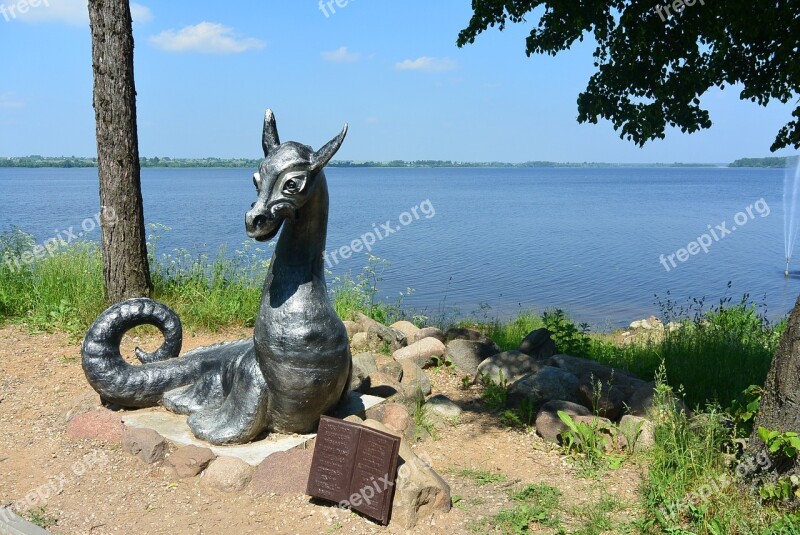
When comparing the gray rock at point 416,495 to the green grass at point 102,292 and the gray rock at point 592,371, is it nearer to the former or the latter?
the gray rock at point 592,371

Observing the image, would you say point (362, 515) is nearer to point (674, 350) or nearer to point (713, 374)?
point (713, 374)

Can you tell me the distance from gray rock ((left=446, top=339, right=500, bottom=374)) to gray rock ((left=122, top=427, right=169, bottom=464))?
3612mm

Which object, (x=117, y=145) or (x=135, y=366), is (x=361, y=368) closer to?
(x=135, y=366)

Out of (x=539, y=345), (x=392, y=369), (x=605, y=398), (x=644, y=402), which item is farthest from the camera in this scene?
(x=539, y=345)

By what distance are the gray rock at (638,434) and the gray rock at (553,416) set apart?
1.43 feet

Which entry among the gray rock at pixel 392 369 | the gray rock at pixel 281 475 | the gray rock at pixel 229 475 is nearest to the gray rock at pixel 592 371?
the gray rock at pixel 392 369

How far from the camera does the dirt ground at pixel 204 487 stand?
455 cm

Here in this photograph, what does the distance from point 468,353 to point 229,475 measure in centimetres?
369

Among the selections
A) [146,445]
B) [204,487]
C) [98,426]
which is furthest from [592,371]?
[98,426]

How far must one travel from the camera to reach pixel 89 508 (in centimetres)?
477

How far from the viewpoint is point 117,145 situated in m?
9.00

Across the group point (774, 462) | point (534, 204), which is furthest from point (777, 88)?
point (534, 204)

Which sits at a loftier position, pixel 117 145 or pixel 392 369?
pixel 117 145

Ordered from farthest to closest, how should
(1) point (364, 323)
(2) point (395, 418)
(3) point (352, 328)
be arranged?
1. (1) point (364, 323)
2. (3) point (352, 328)
3. (2) point (395, 418)
